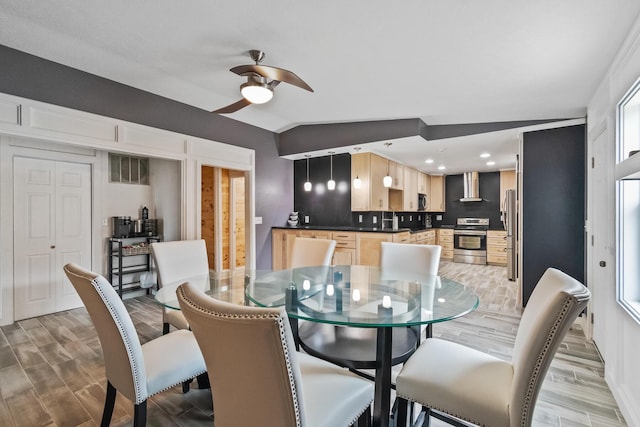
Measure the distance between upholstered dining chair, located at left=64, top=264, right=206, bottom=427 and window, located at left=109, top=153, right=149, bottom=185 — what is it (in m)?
3.37

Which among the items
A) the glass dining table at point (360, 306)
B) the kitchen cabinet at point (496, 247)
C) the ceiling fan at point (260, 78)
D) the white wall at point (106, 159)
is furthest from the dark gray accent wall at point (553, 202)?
the white wall at point (106, 159)

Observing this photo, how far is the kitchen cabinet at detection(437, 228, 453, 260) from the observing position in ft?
24.4

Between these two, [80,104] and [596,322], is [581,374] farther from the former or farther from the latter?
[80,104]

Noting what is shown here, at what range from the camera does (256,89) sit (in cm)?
242

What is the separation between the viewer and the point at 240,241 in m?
6.25

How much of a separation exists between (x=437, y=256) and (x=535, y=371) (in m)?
1.61

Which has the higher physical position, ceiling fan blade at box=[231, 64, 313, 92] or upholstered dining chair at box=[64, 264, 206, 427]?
ceiling fan blade at box=[231, 64, 313, 92]

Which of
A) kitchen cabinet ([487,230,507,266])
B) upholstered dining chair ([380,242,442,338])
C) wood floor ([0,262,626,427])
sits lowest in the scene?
wood floor ([0,262,626,427])

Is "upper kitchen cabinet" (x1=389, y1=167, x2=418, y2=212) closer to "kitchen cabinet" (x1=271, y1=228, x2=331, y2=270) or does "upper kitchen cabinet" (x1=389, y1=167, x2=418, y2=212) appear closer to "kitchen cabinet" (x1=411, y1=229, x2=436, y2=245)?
"kitchen cabinet" (x1=411, y1=229, x2=436, y2=245)

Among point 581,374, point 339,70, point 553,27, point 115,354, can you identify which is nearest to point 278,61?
point 339,70

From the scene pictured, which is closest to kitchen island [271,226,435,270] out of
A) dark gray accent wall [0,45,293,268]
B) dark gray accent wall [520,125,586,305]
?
dark gray accent wall [0,45,293,268]

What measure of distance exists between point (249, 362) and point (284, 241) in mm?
4290

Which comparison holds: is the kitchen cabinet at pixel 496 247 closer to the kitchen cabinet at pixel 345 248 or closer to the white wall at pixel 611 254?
the kitchen cabinet at pixel 345 248

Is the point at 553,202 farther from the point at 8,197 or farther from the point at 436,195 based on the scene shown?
the point at 8,197
